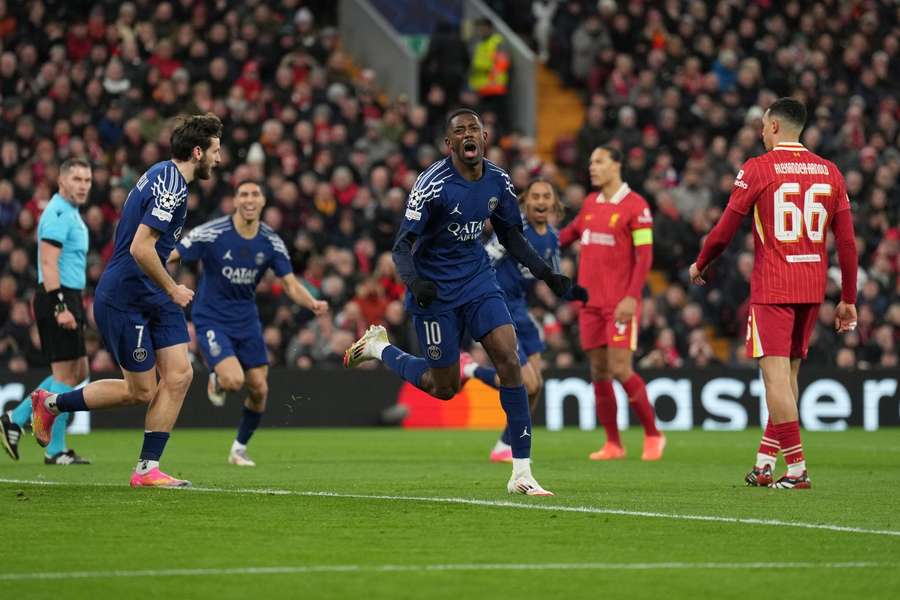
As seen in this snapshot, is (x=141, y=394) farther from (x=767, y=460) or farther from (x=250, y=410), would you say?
(x=767, y=460)

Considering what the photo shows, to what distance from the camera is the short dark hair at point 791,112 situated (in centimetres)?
1073

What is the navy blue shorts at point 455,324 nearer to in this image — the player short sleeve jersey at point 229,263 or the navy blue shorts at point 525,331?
the player short sleeve jersey at point 229,263

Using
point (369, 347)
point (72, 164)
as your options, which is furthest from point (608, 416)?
point (72, 164)

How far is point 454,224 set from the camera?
10.1m

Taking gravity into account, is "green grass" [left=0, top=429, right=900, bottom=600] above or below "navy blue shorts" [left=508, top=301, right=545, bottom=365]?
below

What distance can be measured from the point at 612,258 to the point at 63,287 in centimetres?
501

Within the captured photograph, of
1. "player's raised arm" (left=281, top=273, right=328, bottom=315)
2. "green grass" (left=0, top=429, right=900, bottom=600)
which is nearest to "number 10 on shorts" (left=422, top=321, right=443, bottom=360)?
"green grass" (left=0, top=429, right=900, bottom=600)

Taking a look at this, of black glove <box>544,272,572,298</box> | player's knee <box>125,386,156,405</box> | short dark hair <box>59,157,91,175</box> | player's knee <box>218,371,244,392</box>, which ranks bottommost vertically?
player's knee <box>125,386,156,405</box>

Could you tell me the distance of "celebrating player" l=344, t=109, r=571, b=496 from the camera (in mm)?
9930

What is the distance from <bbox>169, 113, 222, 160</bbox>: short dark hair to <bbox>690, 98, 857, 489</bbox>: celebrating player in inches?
136

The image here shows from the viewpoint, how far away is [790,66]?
90.1 ft

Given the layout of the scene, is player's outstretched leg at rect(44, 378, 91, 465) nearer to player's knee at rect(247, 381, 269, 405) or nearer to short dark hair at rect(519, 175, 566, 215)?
player's knee at rect(247, 381, 269, 405)

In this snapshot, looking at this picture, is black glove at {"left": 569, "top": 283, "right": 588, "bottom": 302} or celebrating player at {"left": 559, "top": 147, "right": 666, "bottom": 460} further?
celebrating player at {"left": 559, "top": 147, "right": 666, "bottom": 460}

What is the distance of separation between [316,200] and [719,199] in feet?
21.1
